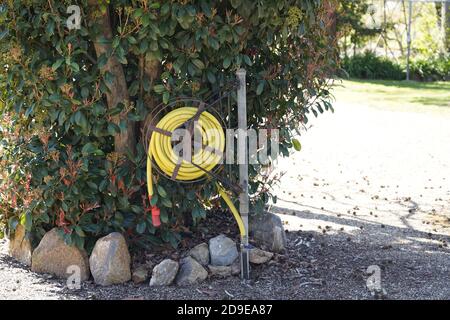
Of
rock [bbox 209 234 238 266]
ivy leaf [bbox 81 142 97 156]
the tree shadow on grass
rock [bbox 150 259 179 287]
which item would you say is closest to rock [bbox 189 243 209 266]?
rock [bbox 209 234 238 266]

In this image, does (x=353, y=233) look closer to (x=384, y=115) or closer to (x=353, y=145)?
(x=353, y=145)

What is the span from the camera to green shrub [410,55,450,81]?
22.6 m

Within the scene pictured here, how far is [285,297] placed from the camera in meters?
4.62

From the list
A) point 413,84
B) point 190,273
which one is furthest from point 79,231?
point 413,84

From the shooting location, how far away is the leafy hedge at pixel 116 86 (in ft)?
15.4

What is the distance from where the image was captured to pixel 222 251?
16.4ft

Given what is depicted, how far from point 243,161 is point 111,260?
1070mm

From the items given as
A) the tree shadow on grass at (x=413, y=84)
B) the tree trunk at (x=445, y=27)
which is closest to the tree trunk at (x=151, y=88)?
the tree shadow on grass at (x=413, y=84)

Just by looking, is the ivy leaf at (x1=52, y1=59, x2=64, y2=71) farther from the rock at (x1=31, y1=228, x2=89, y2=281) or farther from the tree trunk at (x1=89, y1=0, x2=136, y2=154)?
the rock at (x1=31, y1=228, x2=89, y2=281)

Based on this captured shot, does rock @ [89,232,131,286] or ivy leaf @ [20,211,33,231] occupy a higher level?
ivy leaf @ [20,211,33,231]

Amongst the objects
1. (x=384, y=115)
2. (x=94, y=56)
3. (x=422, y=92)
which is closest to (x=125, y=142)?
(x=94, y=56)

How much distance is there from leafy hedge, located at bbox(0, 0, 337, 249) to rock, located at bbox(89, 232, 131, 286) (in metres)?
0.16

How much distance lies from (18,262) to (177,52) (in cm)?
192

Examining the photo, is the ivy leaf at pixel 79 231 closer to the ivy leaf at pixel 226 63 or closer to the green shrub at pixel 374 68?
the ivy leaf at pixel 226 63
